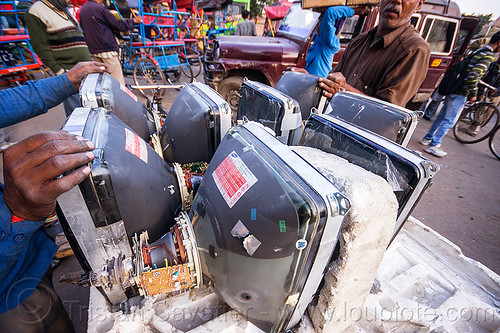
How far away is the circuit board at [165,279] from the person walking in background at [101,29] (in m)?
3.88

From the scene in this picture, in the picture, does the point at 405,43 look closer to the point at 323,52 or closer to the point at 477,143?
the point at 323,52

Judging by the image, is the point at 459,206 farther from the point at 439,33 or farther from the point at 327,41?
the point at 439,33

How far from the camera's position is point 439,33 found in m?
4.55

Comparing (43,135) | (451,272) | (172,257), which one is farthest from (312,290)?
(451,272)

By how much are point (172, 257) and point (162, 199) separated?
256mm

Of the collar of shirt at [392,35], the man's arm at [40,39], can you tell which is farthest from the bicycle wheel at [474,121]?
the man's arm at [40,39]

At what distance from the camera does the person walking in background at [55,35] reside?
2408 mm

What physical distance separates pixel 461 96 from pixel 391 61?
3.34 meters

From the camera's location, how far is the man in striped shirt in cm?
350

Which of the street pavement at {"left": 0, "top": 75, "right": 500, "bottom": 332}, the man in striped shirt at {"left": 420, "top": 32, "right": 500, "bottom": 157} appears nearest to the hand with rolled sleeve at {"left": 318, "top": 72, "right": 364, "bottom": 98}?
the street pavement at {"left": 0, "top": 75, "right": 500, "bottom": 332}

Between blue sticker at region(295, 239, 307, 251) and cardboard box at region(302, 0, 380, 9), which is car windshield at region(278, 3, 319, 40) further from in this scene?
blue sticker at region(295, 239, 307, 251)

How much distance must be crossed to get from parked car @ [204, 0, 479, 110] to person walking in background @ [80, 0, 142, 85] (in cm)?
155

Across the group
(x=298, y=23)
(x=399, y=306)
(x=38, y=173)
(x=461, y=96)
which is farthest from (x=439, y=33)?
(x=38, y=173)

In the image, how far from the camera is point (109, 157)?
73cm
